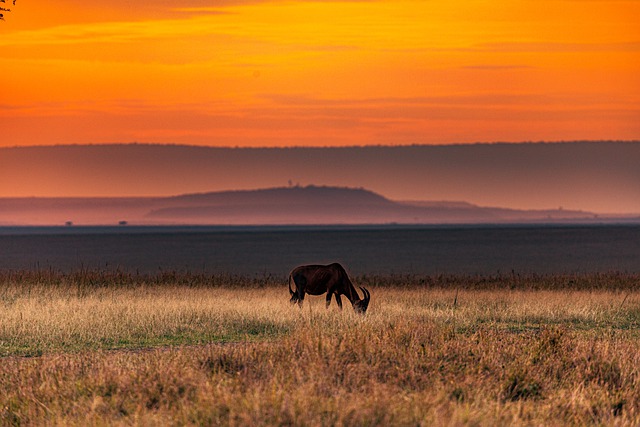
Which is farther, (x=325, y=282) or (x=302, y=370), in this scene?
(x=325, y=282)

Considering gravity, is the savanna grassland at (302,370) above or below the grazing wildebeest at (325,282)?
below

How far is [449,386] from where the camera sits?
38.5ft

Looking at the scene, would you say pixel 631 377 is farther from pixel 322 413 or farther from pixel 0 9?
pixel 0 9

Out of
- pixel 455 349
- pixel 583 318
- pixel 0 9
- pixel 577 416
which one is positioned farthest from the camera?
pixel 0 9

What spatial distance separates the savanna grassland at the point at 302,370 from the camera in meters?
10.3

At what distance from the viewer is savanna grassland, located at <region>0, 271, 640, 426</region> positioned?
1026 centimetres

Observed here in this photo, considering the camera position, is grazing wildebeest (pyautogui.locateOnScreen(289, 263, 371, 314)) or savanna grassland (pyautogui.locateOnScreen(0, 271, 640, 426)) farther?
grazing wildebeest (pyautogui.locateOnScreen(289, 263, 371, 314))

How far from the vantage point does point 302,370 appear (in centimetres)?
1259

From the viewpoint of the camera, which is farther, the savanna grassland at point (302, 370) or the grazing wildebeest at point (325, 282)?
the grazing wildebeest at point (325, 282)

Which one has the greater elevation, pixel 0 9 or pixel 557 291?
pixel 0 9

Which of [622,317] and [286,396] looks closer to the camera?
[286,396]

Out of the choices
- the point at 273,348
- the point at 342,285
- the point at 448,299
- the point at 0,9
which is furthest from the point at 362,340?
the point at 0,9

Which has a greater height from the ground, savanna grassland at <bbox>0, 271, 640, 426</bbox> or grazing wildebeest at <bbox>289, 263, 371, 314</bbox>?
grazing wildebeest at <bbox>289, 263, 371, 314</bbox>

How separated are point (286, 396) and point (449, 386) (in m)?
2.47
